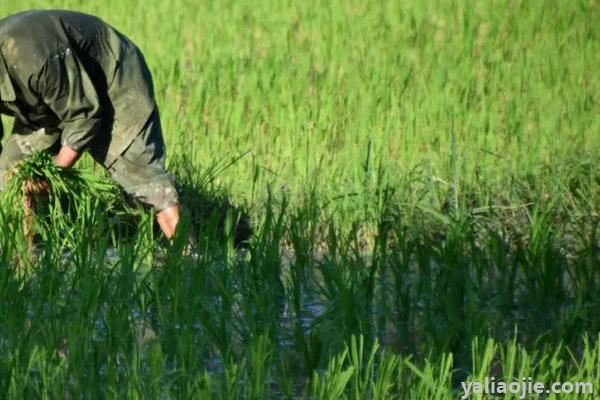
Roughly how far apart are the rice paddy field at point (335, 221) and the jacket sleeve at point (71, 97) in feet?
0.47

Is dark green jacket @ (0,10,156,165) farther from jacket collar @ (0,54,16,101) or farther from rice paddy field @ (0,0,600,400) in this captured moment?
rice paddy field @ (0,0,600,400)

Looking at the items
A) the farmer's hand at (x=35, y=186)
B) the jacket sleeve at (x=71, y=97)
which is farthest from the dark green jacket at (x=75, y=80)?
the farmer's hand at (x=35, y=186)

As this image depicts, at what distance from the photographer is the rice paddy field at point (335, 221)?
11.4ft

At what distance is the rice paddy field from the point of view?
3.48 meters

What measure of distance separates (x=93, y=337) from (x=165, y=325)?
7.9 inches

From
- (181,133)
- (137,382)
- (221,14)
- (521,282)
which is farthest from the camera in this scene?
(221,14)

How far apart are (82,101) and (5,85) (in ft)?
0.85

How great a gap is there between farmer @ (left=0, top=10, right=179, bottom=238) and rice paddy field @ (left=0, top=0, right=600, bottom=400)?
6.3 inches

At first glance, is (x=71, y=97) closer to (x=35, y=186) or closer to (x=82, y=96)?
(x=82, y=96)

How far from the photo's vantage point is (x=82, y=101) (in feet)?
15.4

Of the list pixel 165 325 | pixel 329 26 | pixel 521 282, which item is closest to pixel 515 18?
pixel 329 26

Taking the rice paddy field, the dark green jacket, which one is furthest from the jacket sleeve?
the rice paddy field

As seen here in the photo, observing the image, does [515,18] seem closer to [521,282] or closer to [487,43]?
[487,43]

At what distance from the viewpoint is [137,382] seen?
10.2ft
